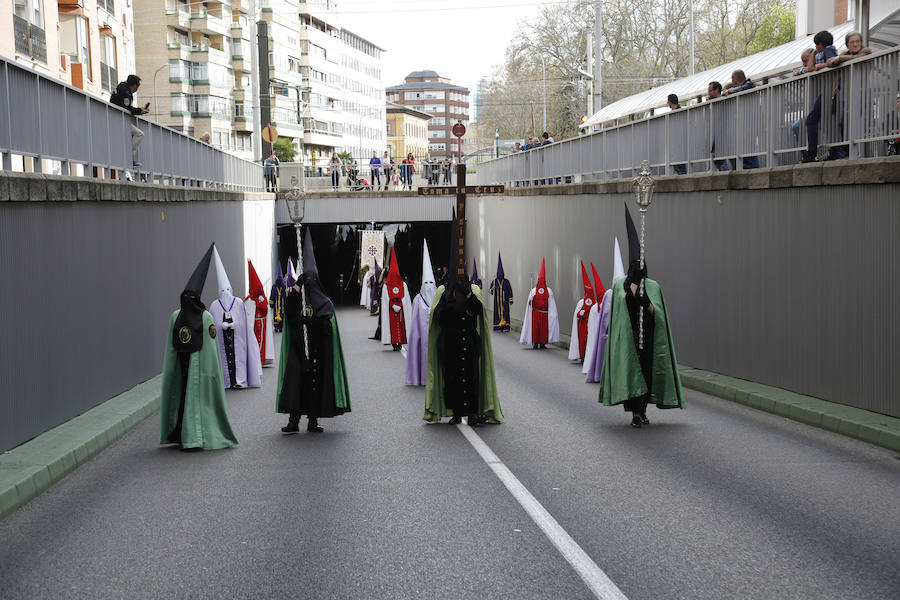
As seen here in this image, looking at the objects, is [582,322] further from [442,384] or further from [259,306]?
[442,384]

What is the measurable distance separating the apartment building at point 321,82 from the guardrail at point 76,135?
61.6 m

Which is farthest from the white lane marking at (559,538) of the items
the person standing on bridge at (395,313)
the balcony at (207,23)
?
the balcony at (207,23)

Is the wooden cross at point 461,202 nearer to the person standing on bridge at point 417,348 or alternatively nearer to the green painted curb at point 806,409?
the person standing on bridge at point 417,348

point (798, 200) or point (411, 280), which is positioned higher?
point (798, 200)

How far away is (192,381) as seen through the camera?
11.1 meters

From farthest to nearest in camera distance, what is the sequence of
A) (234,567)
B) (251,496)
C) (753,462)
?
(753,462)
(251,496)
(234,567)

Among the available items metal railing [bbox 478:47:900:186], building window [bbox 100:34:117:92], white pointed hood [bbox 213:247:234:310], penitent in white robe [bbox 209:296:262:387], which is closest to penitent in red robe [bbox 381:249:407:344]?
metal railing [bbox 478:47:900:186]

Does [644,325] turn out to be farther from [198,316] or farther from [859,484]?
[198,316]

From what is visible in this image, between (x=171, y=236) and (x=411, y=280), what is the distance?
43.3 meters

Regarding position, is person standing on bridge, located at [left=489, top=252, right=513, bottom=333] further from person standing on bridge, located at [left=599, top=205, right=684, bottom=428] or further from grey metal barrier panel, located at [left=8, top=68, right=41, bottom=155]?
grey metal barrier panel, located at [left=8, top=68, right=41, bottom=155]

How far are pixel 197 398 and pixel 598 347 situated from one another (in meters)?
8.14

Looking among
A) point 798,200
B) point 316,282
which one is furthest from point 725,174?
point 316,282

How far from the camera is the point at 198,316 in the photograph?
11.3 metres

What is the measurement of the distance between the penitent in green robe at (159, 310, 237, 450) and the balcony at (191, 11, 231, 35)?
71.4m
